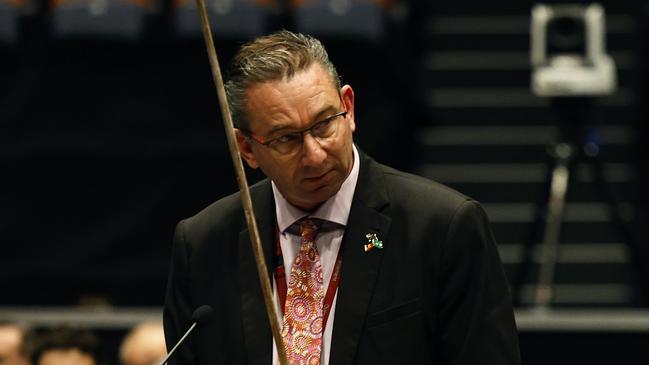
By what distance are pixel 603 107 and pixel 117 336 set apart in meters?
3.85

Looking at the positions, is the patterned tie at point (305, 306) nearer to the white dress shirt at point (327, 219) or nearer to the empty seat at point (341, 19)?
the white dress shirt at point (327, 219)

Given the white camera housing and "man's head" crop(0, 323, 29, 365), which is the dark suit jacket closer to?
"man's head" crop(0, 323, 29, 365)

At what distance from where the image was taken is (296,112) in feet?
8.66

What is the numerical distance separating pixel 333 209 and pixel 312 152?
0.18 meters

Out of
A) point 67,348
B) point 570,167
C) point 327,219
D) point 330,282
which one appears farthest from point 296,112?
point 570,167

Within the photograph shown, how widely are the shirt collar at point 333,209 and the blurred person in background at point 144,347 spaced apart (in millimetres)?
2259

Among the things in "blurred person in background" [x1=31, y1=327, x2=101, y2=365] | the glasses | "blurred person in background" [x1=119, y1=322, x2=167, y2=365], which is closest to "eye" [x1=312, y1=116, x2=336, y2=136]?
the glasses

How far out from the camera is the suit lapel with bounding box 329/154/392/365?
8.63ft

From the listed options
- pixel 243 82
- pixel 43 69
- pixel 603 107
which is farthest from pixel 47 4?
pixel 243 82

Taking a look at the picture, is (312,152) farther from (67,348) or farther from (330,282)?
(67,348)

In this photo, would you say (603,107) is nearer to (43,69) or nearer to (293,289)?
(43,69)

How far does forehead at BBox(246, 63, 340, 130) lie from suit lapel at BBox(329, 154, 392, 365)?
0.21 m

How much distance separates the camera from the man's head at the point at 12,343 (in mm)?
5331

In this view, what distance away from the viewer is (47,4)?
775 cm
